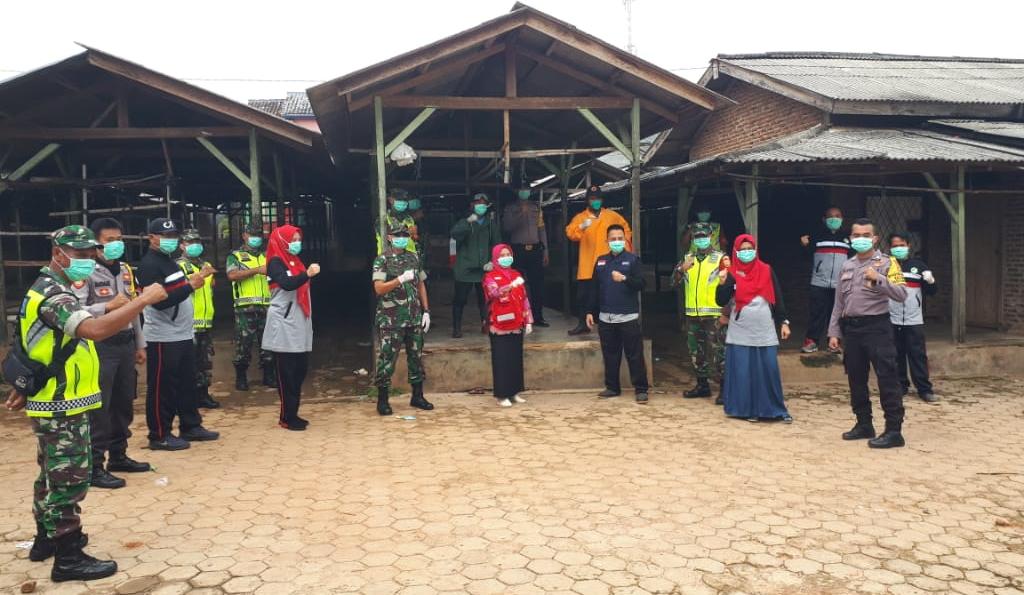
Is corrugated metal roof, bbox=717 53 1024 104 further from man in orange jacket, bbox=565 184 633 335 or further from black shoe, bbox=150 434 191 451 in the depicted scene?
black shoe, bbox=150 434 191 451

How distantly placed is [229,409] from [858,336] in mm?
5836

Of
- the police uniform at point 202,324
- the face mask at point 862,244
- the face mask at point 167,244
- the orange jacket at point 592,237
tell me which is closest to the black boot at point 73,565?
the face mask at point 167,244

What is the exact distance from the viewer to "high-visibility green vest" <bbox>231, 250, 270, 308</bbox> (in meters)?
7.91

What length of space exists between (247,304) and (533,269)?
11.7 ft

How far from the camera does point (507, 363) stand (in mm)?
7262

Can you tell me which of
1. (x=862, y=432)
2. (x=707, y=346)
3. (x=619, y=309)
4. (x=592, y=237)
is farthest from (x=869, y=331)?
(x=592, y=237)

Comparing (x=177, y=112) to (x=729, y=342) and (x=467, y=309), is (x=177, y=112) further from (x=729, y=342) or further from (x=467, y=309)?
(x=729, y=342)

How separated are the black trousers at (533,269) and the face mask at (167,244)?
15.5 ft

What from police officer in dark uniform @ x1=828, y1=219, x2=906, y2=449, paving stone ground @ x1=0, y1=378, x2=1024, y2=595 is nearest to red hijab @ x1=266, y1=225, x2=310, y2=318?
paving stone ground @ x1=0, y1=378, x2=1024, y2=595

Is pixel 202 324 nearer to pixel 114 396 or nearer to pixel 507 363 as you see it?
pixel 114 396

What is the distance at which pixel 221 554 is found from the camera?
377 cm

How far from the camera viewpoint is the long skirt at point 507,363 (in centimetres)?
721

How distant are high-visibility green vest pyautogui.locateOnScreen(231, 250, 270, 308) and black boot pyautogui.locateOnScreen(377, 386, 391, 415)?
1884 mm

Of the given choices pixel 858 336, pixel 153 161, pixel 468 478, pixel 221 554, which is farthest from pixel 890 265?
pixel 153 161
